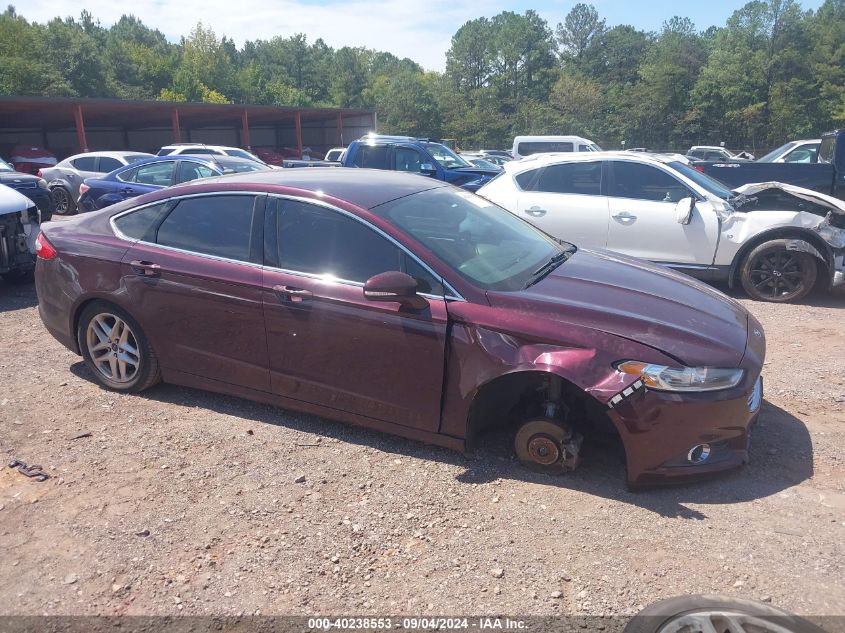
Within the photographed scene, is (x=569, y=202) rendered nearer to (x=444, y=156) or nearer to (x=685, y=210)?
(x=685, y=210)

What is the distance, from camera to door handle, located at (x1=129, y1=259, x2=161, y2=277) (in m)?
4.26

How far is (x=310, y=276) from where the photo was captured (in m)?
3.82

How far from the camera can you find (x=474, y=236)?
4109 millimetres

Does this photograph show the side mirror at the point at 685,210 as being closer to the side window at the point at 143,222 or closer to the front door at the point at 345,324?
the front door at the point at 345,324

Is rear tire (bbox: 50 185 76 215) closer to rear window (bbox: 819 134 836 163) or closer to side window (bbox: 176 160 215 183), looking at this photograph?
side window (bbox: 176 160 215 183)

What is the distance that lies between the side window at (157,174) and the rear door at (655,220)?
7231 mm

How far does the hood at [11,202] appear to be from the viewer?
7.15m

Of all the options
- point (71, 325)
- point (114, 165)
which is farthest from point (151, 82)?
point (71, 325)

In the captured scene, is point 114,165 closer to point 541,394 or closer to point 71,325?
point 71,325

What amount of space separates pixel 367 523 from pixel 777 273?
6.05 m

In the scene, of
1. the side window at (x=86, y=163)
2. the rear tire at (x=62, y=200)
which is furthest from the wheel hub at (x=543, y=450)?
the side window at (x=86, y=163)

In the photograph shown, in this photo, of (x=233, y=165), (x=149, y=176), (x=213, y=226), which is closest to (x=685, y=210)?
(x=213, y=226)

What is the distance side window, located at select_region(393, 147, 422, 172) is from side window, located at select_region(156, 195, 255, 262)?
339 inches

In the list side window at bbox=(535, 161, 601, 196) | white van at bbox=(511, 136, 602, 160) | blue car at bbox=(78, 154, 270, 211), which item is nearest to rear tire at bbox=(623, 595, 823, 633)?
side window at bbox=(535, 161, 601, 196)
